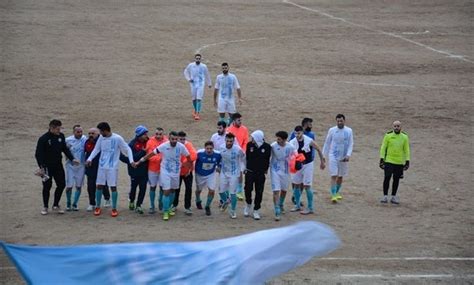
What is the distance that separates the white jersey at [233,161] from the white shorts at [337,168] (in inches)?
88.1

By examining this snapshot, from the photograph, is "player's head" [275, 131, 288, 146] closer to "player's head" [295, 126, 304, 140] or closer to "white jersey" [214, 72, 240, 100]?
"player's head" [295, 126, 304, 140]

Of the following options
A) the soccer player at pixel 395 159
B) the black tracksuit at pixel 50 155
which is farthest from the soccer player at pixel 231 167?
the soccer player at pixel 395 159

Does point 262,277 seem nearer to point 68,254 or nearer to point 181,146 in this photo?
point 68,254

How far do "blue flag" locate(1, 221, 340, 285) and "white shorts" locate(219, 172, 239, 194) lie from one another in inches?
335

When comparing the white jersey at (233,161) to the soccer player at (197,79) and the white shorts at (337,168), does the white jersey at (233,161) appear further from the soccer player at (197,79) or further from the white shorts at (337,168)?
the soccer player at (197,79)

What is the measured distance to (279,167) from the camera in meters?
18.2

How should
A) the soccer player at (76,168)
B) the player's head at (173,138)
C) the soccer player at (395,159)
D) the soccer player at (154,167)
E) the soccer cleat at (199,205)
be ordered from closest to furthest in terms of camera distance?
1. the player's head at (173,138)
2. the soccer player at (154,167)
3. the soccer player at (76,168)
4. the soccer cleat at (199,205)
5. the soccer player at (395,159)

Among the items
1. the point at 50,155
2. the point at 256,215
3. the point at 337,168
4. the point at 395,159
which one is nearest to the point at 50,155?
the point at 50,155

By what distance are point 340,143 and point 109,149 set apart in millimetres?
4995

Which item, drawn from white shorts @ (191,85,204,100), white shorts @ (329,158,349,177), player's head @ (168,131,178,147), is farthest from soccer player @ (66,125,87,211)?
white shorts @ (191,85,204,100)

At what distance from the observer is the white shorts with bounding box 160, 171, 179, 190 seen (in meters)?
18.0

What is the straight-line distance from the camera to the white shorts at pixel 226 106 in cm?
2450

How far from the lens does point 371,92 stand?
29500mm

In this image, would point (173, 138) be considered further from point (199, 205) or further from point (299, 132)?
point (299, 132)
